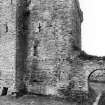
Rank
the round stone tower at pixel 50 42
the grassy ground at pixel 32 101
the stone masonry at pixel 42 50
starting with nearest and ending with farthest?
1. the grassy ground at pixel 32 101
2. the stone masonry at pixel 42 50
3. the round stone tower at pixel 50 42

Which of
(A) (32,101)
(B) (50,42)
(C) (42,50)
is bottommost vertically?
(A) (32,101)

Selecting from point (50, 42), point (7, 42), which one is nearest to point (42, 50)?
point (50, 42)

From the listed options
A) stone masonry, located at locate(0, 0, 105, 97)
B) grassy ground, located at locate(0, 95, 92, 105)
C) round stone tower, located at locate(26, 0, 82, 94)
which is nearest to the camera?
grassy ground, located at locate(0, 95, 92, 105)

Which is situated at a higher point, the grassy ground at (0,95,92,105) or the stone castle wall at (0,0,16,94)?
the stone castle wall at (0,0,16,94)

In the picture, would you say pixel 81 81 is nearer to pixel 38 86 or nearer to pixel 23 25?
pixel 38 86

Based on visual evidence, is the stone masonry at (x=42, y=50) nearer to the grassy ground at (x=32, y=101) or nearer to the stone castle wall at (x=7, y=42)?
the stone castle wall at (x=7, y=42)

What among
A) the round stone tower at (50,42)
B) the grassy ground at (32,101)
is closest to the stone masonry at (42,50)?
the round stone tower at (50,42)

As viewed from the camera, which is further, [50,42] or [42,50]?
[42,50]

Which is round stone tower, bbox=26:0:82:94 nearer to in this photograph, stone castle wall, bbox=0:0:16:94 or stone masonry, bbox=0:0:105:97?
stone masonry, bbox=0:0:105:97

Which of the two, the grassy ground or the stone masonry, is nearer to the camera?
the grassy ground

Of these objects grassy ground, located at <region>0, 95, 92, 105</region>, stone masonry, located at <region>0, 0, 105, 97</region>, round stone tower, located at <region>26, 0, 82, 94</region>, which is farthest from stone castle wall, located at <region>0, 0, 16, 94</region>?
round stone tower, located at <region>26, 0, 82, 94</region>

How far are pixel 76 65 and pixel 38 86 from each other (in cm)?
310

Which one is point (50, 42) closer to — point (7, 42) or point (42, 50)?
point (42, 50)

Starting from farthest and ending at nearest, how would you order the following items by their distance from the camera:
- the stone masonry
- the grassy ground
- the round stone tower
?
the round stone tower
the stone masonry
the grassy ground
